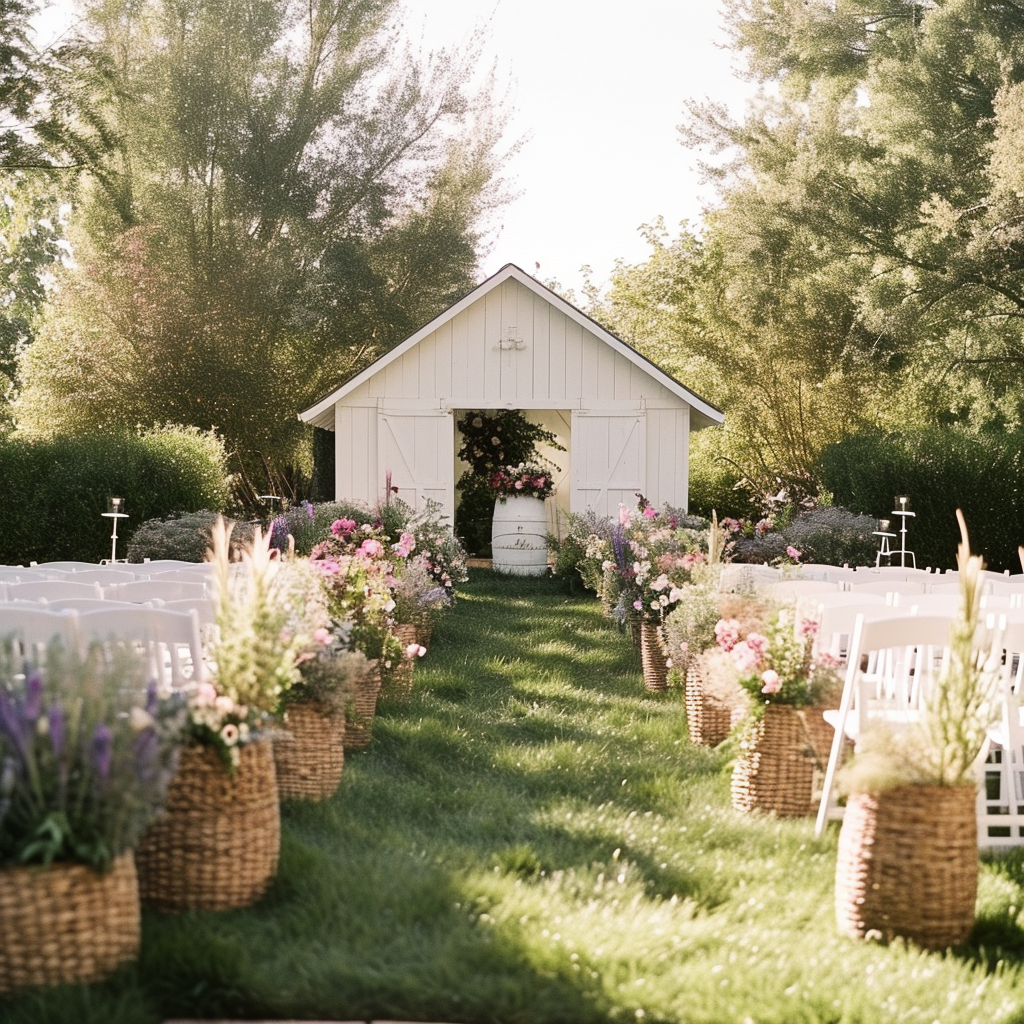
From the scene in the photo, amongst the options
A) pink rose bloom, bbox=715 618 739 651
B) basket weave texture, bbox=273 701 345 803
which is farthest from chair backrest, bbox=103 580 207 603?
pink rose bloom, bbox=715 618 739 651

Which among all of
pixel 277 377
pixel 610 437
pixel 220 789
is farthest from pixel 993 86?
pixel 220 789

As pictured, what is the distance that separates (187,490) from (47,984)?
13183mm

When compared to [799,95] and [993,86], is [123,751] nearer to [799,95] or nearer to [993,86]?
[993,86]

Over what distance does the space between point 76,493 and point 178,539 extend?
3.20 m

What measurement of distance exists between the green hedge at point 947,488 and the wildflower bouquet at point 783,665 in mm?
12026

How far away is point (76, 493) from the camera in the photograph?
15555mm

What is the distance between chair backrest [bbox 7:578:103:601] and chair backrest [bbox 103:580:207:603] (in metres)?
0.09

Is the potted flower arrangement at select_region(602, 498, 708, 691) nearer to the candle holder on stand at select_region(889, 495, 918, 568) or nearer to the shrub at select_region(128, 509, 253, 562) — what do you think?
the candle holder on stand at select_region(889, 495, 918, 568)

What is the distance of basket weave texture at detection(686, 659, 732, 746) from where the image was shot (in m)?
7.25

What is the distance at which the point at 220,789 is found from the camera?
397 cm

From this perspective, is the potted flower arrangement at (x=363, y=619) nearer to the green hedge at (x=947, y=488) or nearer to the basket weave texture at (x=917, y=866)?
the basket weave texture at (x=917, y=866)

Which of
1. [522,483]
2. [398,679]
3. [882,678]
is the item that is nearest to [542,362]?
[522,483]

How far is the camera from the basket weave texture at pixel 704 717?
7246mm

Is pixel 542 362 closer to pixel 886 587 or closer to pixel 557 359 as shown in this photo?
pixel 557 359
